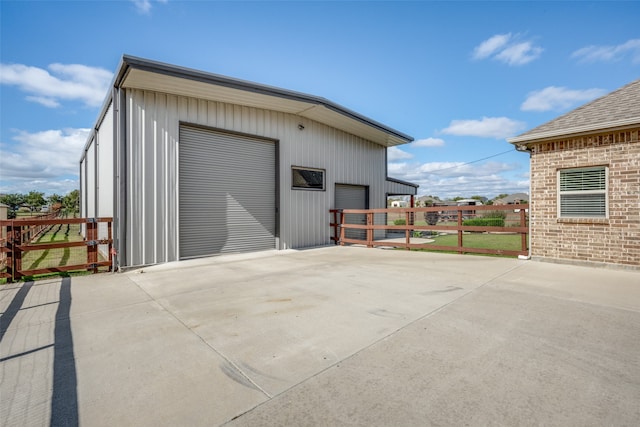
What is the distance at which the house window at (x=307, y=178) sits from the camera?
33.9ft

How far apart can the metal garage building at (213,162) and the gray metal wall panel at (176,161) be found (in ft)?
0.08

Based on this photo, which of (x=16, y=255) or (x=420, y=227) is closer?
(x=16, y=255)

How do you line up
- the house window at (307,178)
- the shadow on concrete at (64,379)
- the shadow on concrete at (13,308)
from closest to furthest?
the shadow on concrete at (64,379), the shadow on concrete at (13,308), the house window at (307,178)

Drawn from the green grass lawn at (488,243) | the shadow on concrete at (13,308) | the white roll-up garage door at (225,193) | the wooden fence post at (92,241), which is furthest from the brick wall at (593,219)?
the wooden fence post at (92,241)

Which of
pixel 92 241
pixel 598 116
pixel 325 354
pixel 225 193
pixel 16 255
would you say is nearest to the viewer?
pixel 325 354

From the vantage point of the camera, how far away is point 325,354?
257cm

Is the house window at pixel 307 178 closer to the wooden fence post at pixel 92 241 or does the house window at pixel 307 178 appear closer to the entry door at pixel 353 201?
the entry door at pixel 353 201

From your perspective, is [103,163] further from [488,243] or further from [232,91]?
[488,243]

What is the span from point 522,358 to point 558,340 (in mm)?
661

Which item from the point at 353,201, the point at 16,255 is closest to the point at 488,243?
the point at 353,201

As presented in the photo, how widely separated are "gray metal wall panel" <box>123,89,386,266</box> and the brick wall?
260 inches

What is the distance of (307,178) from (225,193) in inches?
127

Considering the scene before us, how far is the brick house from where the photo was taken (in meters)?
6.00

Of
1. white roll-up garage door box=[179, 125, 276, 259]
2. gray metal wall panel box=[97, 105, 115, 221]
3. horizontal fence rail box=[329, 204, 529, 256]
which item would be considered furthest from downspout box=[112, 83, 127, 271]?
horizontal fence rail box=[329, 204, 529, 256]
